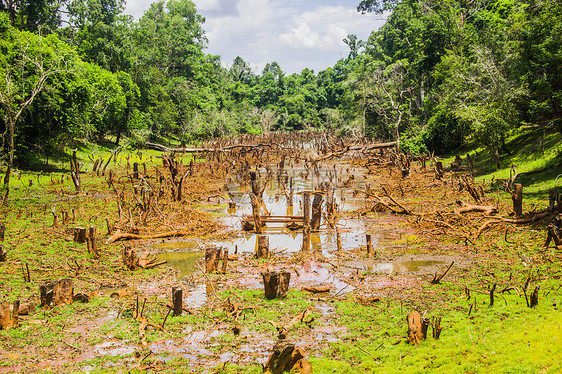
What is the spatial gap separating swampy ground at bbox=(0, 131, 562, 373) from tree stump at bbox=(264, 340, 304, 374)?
34cm

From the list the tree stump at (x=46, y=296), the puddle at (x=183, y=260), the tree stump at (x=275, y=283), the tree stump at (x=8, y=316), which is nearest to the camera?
the tree stump at (x=8, y=316)

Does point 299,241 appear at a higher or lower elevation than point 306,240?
lower

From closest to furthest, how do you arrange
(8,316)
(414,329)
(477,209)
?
(414,329) < (8,316) < (477,209)

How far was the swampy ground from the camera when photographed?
649cm

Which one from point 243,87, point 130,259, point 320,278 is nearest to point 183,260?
point 130,259

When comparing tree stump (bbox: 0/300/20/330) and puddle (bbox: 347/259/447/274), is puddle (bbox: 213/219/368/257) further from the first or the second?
tree stump (bbox: 0/300/20/330)

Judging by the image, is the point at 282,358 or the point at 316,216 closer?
the point at 282,358

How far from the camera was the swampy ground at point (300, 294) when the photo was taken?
6492 mm

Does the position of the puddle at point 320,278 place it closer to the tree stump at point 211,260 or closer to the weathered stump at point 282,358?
the tree stump at point 211,260

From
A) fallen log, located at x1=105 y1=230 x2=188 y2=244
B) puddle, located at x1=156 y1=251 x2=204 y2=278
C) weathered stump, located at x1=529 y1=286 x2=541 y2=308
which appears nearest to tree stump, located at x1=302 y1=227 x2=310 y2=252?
puddle, located at x1=156 y1=251 x2=204 y2=278

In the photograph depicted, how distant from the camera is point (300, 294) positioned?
9.20 m

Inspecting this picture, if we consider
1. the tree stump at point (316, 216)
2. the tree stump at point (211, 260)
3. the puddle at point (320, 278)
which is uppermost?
the tree stump at point (316, 216)

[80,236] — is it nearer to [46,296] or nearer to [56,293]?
[56,293]

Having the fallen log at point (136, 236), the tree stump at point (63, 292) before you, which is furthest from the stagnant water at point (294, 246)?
the tree stump at point (63, 292)
